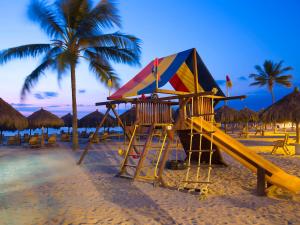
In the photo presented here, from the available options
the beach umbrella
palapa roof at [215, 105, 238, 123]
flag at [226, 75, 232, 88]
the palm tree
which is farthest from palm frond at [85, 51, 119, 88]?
the beach umbrella

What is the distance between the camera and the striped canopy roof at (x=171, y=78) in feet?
26.1

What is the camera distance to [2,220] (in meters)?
4.65

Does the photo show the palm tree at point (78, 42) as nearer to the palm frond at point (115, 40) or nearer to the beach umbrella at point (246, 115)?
the palm frond at point (115, 40)

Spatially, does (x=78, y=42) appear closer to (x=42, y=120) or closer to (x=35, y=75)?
(x=35, y=75)

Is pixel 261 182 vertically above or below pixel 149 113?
below

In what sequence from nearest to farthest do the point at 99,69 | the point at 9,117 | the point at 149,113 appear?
the point at 149,113, the point at 99,69, the point at 9,117

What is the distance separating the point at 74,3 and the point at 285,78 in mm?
35731

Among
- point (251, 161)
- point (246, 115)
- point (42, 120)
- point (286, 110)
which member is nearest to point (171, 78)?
point (251, 161)

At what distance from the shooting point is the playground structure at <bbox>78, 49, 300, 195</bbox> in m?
6.64

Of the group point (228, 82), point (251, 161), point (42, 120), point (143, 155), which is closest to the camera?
point (251, 161)

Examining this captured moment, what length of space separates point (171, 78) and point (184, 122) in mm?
1656

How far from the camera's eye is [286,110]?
49.5ft

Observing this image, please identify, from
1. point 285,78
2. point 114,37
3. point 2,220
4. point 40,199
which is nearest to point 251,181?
point 40,199

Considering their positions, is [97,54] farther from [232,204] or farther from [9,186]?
[232,204]
